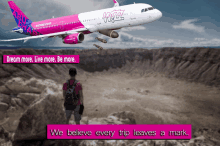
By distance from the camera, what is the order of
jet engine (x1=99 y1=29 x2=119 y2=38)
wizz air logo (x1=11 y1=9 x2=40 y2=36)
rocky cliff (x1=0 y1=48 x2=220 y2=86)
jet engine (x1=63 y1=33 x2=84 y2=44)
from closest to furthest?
jet engine (x1=63 y1=33 x2=84 y2=44)
jet engine (x1=99 y1=29 x2=119 y2=38)
wizz air logo (x1=11 y1=9 x2=40 y2=36)
rocky cliff (x1=0 y1=48 x2=220 y2=86)

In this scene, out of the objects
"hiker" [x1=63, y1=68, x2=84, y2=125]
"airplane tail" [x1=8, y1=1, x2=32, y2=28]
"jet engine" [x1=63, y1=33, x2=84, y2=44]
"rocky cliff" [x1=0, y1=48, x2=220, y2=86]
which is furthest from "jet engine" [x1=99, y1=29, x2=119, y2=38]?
"rocky cliff" [x1=0, y1=48, x2=220, y2=86]

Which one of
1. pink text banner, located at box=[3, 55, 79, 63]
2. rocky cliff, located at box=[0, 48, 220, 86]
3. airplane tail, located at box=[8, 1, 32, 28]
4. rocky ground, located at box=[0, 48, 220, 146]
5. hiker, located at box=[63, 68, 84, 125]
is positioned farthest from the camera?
rocky cliff, located at box=[0, 48, 220, 86]

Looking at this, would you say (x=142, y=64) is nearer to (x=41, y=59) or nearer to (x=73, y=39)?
(x=73, y=39)

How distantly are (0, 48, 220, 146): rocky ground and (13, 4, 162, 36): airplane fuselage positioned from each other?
23.0ft

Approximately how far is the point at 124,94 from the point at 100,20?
142 ft

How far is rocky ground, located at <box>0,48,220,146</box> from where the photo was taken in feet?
31.3

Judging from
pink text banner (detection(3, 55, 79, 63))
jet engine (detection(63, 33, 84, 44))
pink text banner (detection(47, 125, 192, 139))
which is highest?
jet engine (detection(63, 33, 84, 44))

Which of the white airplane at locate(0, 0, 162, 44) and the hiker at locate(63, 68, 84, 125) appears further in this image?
the white airplane at locate(0, 0, 162, 44)

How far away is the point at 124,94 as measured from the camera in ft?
172

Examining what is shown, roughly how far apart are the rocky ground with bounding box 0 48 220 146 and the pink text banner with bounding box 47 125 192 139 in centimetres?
211

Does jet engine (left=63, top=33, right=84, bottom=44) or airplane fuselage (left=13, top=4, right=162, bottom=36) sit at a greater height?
airplane fuselage (left=13, top=4, right=162, bottom=36)

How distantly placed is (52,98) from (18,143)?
12.6ft

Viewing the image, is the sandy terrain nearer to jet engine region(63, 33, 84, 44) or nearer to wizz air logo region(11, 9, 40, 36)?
wizz air logo region(11, 9, 40, 36)

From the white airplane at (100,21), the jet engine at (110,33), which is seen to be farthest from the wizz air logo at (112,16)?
the jet engine at (110,33)
